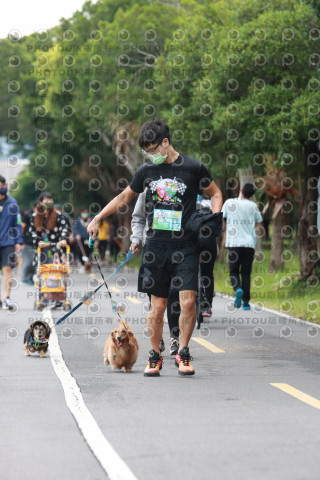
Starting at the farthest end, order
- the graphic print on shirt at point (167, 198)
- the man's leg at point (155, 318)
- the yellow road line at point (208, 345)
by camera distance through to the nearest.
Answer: the yellow road line at point (208, 345) → the man's leg at point (155, 318) → the graphic print on shirt at point (167, 198)

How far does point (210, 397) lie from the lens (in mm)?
8164

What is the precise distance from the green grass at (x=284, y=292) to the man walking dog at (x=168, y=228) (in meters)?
6.10

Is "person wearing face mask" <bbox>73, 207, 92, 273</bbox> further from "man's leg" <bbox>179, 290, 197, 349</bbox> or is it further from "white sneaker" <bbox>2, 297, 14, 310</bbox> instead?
"man's leg" <bbox>179, 290, 197, 349</bbox>

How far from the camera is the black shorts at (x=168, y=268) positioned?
938cm

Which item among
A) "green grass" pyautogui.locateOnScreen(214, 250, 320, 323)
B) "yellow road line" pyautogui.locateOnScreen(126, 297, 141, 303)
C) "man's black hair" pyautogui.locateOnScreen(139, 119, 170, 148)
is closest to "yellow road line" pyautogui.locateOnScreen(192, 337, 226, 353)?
"green grass" pyautogui.locateOnScreen(214, 250, 320, 323)

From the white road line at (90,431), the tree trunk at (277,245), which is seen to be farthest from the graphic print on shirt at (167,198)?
the tree trunk at (277,245)

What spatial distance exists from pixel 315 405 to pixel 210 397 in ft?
2.75

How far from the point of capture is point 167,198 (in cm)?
929

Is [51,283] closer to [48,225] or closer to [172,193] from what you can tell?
[48,225]

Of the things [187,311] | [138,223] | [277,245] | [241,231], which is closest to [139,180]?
[138,223]

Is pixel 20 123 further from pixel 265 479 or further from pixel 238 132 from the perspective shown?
pixel 265 479

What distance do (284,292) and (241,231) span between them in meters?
5.20

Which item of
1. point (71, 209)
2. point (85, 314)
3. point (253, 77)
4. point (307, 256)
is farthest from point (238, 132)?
point (71, 209)

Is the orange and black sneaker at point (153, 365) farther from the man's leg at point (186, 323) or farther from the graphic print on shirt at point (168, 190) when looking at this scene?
the graphic print on shirt at point (168, 190)
